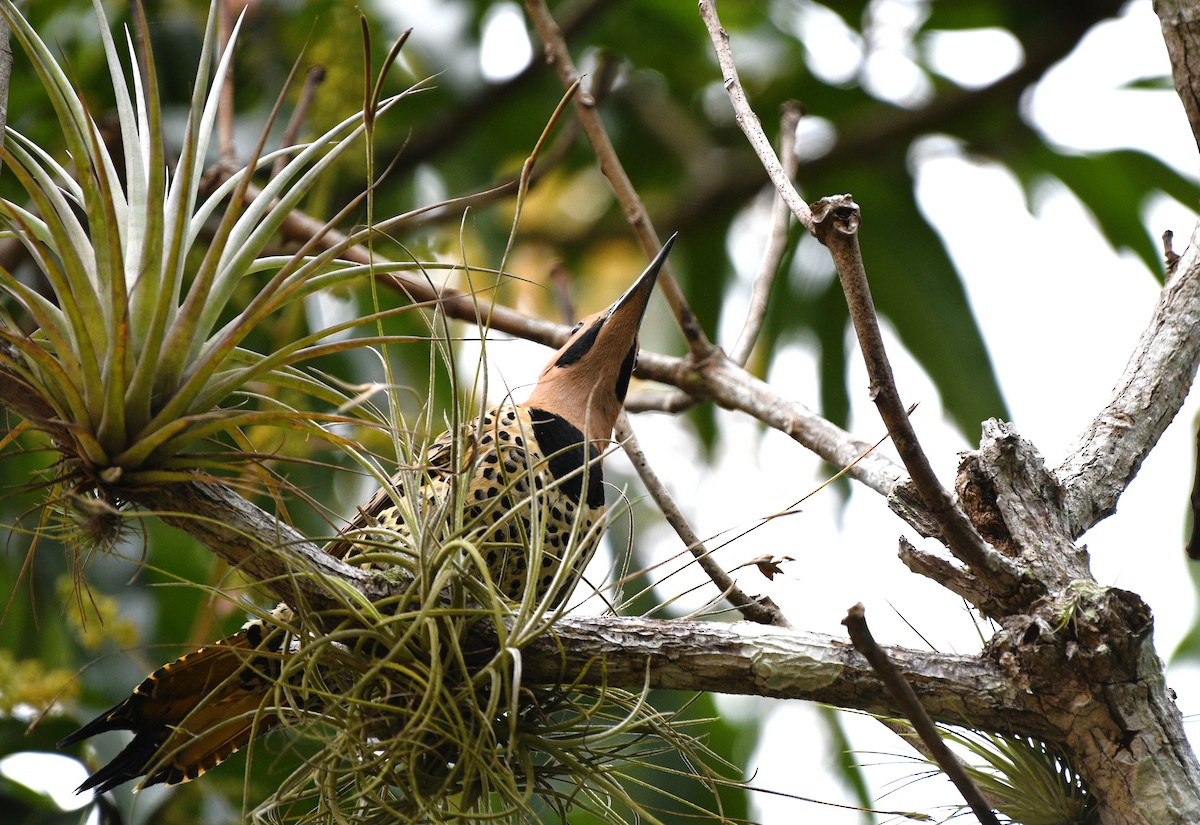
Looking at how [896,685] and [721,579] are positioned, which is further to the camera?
[721,579]

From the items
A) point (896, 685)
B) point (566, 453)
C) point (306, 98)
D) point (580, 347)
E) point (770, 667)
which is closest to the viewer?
point (896, 685)

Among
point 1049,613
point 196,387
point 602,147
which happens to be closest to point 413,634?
point 196,387

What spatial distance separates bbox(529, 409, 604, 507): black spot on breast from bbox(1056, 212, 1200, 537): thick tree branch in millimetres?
892

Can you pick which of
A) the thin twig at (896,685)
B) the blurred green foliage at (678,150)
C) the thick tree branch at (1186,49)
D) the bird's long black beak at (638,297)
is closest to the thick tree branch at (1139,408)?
the thick tree branch at (1186,49)

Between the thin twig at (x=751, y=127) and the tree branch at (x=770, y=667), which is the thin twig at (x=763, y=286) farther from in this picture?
the tree branch at (x=770, y=667)

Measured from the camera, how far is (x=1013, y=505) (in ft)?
5.42

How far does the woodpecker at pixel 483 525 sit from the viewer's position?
1.57m

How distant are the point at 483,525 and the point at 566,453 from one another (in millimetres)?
552

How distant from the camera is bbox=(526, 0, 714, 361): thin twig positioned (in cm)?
238

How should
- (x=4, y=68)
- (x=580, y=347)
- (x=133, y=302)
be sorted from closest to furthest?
(x=133, y=302), (x=4, y=68), (x=580, y=347)

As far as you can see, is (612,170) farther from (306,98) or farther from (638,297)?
(306,98)

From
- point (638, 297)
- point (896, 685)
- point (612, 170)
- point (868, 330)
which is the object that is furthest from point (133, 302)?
point (638, 297)

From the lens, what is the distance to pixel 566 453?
2.37 m

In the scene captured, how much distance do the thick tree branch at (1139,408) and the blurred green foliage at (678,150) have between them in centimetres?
248
